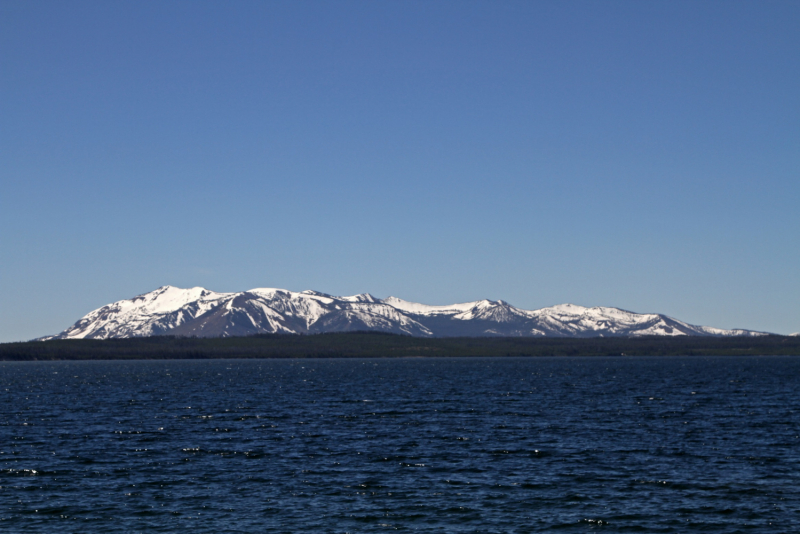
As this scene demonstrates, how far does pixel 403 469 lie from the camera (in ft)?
185

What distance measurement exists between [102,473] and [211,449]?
1270 centimetres

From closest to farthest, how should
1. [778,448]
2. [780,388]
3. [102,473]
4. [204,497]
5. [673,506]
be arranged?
1. [673,506]
2. [204,497]
3. [102,473]
4. [778,448]
5. [780,388]

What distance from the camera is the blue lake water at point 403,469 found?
41.8 meters

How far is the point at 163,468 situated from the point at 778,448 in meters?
49.5

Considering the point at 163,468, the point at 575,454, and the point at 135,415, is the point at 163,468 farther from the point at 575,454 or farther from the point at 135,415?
the point at 135,415

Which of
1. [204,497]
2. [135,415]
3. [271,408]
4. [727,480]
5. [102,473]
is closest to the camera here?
[204,497]

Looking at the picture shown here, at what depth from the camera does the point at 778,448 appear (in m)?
66.1

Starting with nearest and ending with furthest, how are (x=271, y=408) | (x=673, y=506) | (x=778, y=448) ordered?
(x=673, y=506) < (x=778, y=448) < (x=271, y=408)

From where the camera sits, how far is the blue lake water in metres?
41.8

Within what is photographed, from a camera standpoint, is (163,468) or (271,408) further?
(271,408)

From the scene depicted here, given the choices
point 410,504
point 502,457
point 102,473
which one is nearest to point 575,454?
point 502,457

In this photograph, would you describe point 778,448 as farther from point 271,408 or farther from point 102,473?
point 271,408

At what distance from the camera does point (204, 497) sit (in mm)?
47156

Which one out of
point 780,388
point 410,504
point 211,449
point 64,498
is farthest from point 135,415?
point 780,388
